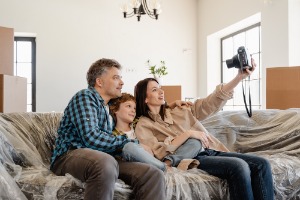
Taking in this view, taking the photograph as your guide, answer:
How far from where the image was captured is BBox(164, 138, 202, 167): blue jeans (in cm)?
166

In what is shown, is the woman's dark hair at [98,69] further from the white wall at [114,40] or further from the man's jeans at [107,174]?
the white wall at [114,40]

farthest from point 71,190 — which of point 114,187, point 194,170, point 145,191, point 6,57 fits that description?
point 6,57

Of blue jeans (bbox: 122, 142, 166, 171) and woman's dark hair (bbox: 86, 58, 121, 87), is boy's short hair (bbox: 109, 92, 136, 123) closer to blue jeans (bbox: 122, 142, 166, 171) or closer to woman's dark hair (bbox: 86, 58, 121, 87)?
woman's dark hair (bbox: 86, 58, 121, 87)

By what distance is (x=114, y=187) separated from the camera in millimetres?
1337

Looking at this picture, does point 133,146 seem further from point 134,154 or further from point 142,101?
point 142,101

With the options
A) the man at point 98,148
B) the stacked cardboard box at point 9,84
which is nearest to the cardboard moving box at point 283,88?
the man at point 98,148

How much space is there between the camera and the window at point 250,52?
4398 mm

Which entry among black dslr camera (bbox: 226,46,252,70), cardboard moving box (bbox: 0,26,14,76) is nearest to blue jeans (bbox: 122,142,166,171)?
black dslr camera (bbox: 226,46,252,70)

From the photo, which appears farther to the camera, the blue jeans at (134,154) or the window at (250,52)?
the window at (250,52)

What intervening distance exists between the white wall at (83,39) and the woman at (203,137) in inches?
Result: 140

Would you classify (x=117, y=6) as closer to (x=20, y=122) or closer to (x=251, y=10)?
(x=251, y=10)

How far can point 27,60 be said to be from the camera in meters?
5.36

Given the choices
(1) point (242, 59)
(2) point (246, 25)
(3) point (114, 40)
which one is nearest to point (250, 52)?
(2) point (246, 25)

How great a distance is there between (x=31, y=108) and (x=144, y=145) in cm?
404
